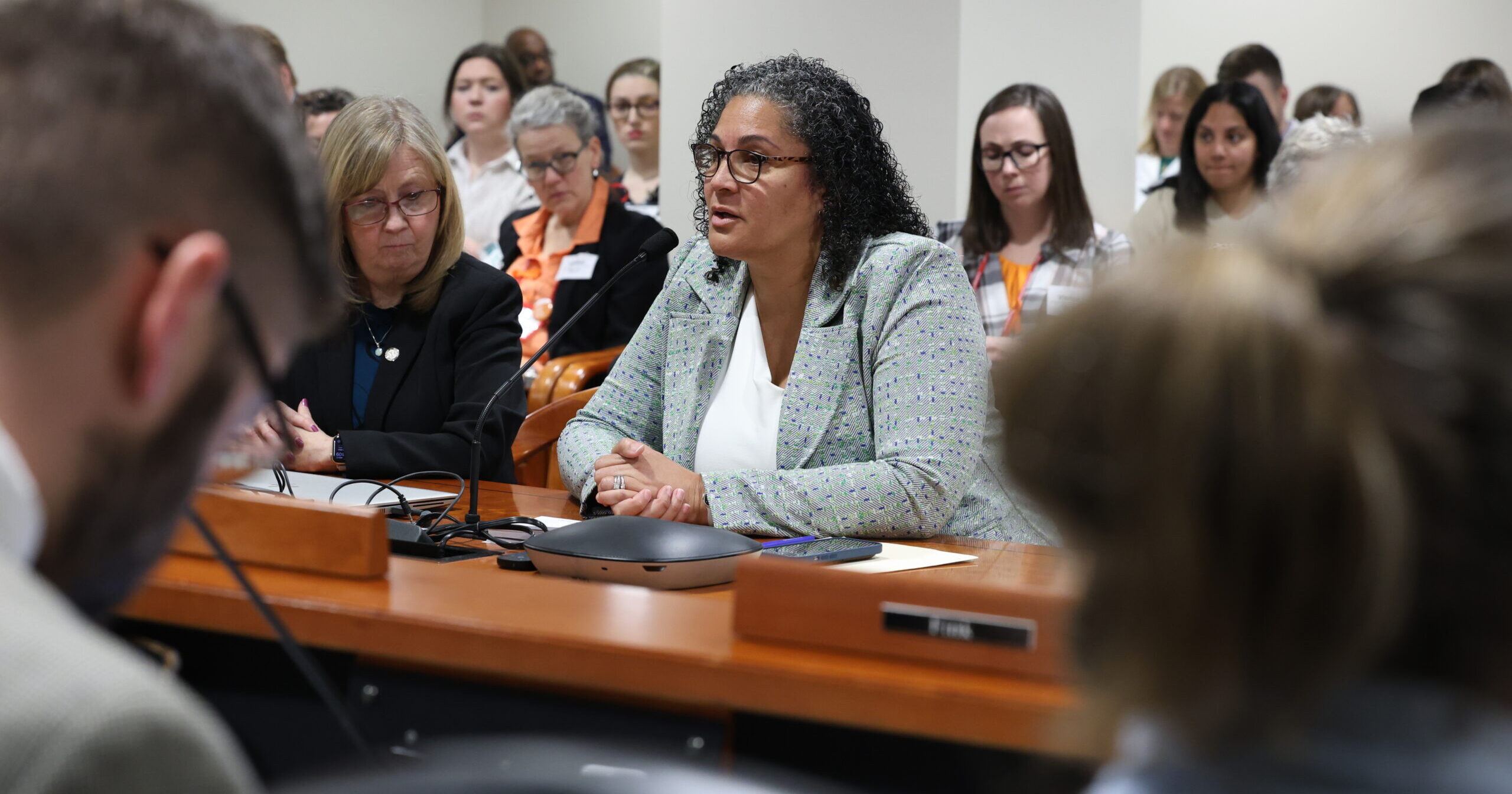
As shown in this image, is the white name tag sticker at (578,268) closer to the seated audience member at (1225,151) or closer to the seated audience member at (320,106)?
the seated audience member at (320,106)

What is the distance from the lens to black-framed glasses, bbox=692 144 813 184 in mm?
2232

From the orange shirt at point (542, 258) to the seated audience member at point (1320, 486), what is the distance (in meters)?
3.73

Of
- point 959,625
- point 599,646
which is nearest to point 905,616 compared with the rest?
point 959,625

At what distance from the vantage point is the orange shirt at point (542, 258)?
426 centimetres

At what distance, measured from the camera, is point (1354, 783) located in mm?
486

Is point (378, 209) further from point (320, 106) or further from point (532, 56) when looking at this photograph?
point (532, 56)

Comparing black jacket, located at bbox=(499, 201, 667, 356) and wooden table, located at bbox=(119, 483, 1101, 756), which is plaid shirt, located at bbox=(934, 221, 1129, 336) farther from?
wooden table, located at bbox=(119, 483, 1101, 756)

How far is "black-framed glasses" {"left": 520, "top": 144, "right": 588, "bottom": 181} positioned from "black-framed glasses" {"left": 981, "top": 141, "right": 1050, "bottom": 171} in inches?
53.6

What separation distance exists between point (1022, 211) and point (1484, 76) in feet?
5.43

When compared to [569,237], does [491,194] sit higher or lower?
higher

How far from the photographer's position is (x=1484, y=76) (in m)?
4.20

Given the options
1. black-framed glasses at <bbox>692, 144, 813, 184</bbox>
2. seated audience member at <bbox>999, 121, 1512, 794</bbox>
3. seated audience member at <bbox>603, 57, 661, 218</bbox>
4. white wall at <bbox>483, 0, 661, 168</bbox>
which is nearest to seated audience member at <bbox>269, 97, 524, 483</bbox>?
black-framed glasses at <bbox>692, 144, 813, 184</bbox>

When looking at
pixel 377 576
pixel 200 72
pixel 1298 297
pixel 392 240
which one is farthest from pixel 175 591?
pixel 392 240

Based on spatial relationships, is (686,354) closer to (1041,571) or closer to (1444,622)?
(1041,571)
